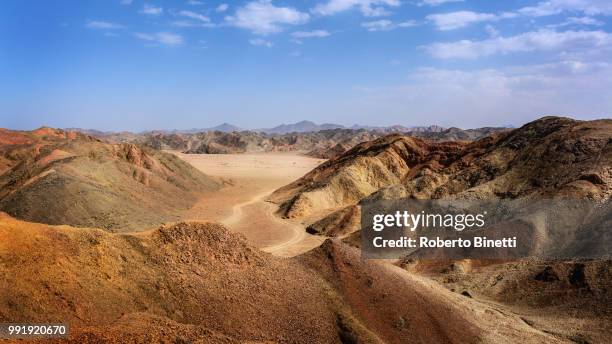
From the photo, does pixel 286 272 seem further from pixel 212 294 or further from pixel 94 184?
pixel 94 184

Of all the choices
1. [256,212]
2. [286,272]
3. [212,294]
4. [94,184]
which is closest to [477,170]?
[256,212]

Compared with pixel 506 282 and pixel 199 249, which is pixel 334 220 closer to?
pixel 506 282

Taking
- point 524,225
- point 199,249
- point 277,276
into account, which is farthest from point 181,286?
point 524,225

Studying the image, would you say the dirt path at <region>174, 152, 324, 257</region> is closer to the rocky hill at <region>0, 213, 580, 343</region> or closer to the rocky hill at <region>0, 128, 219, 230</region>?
the rocky hill at <region>0, 128, 219, 230</region>

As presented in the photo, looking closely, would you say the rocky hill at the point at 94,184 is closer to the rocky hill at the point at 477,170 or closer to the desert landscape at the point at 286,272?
the desert landscape at the point at 286,272

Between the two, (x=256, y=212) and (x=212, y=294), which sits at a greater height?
(x=212, y=294)

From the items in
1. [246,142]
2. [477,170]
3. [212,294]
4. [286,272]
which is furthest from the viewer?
[246,142]

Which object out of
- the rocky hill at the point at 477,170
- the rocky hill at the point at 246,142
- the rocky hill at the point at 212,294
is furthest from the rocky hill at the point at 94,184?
the rocky hill at the point at 246,142
